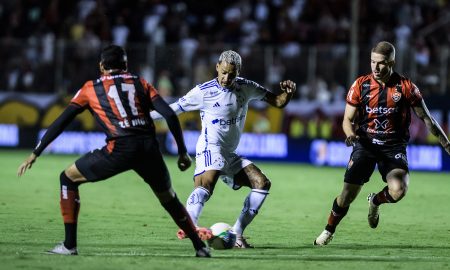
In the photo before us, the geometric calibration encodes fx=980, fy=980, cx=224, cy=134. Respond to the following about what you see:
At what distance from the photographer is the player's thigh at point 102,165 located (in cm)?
934

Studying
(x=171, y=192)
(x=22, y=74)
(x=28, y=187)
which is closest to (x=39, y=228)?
(x=171, y=192)

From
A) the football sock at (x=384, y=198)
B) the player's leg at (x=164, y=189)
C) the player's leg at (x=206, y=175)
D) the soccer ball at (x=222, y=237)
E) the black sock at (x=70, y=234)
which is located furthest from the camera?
the football sock at (x=384, y=198)

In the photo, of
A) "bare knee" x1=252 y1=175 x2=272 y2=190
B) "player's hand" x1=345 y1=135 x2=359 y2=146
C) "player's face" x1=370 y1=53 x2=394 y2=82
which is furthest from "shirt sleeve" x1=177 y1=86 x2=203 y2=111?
"player's face" x1=370 y1=53 x2=394 y2=82

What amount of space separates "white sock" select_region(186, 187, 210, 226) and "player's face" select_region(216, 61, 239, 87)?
1237mm

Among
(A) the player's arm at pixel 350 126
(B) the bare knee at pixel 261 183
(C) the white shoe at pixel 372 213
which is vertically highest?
(A) the player's arm at pixel 350 126

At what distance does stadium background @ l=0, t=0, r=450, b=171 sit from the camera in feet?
84.0

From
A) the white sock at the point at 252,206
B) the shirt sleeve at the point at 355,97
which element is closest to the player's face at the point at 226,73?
the white sock at the point at 252,206

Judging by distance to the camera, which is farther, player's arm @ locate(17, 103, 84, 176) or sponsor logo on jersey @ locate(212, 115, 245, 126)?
sponsor logo on jersey @ locate(212, 115, 245, 126)

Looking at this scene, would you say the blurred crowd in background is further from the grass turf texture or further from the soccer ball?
the soccer ball

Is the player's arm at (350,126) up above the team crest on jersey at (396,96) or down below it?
below

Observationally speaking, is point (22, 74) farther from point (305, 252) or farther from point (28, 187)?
point (305, 252)

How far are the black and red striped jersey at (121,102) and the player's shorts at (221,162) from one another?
67.8 inches

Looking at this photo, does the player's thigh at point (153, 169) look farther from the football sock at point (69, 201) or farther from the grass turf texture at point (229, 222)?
the grass turf texture at point (229, 222)

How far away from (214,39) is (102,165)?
19170mm
